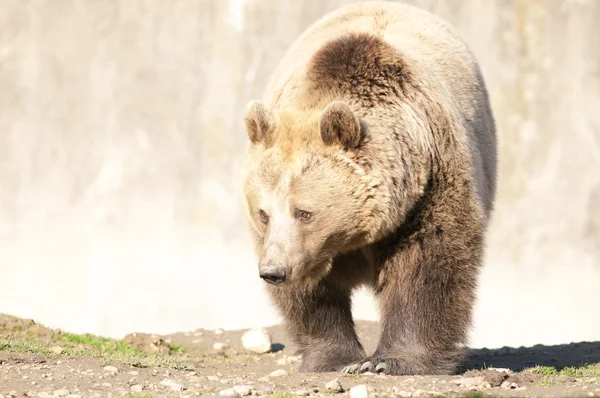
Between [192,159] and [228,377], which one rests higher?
[192,159]

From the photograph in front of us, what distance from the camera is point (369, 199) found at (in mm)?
6191

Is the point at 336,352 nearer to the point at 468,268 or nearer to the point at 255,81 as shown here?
the point at 468,268

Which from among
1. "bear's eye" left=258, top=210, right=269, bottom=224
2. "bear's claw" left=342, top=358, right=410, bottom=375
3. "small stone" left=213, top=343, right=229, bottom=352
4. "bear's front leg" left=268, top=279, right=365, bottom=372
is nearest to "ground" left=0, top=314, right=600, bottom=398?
"bear's claw" left=342, top=358, right=410, bottom=375

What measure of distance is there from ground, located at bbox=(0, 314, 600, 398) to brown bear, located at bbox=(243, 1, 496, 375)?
16.1 inches

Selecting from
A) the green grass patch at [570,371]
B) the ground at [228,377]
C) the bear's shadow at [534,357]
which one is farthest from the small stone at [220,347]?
the green grass patch at [570,371]

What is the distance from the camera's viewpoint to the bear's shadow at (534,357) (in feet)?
26.2

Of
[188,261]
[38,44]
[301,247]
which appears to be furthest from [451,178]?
[38,44]

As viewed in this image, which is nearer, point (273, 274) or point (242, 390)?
point (242, 390)

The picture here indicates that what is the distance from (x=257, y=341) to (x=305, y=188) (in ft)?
12.8

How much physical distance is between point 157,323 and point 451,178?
8301mm

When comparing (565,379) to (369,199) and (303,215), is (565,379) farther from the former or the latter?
(303,215)

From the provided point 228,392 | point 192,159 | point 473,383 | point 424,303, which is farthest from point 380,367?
point 192,159

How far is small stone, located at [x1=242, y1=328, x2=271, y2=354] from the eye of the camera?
962 cm

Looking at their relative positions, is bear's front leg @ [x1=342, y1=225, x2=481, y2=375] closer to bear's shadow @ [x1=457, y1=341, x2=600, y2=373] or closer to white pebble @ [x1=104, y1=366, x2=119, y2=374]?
bear's shadow @ [x1=457, y1=341, x2=600, y2=373]
